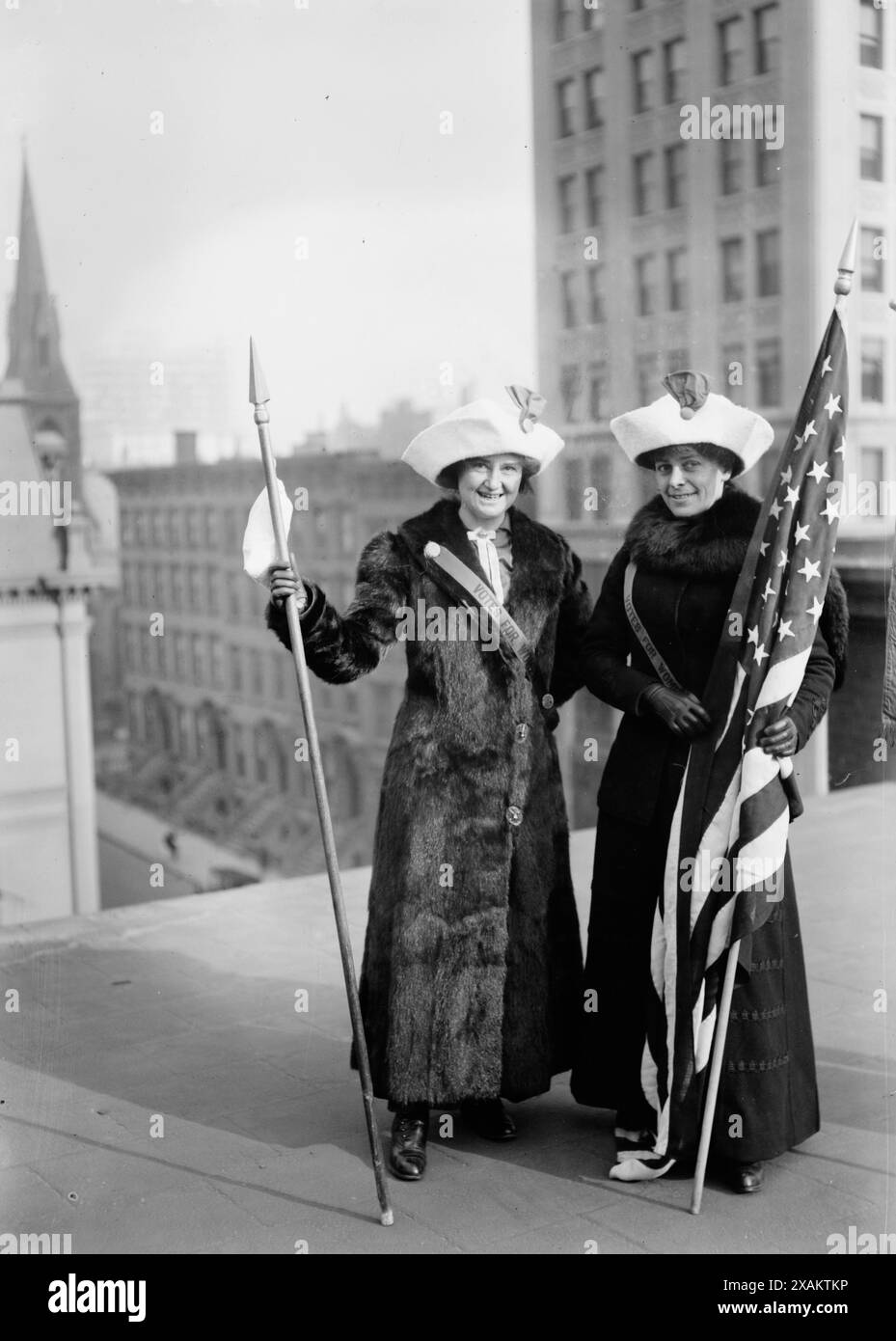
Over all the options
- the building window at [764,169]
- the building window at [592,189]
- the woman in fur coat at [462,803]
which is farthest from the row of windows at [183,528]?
the woman in fur coat at [462,803]

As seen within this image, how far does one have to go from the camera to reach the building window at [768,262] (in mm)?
30595

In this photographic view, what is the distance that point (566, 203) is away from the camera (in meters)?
31.8

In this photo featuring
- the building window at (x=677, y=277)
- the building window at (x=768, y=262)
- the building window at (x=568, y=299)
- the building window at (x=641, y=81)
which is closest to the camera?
the building window at (x=641, y=81)

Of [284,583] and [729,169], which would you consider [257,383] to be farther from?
[729,169]

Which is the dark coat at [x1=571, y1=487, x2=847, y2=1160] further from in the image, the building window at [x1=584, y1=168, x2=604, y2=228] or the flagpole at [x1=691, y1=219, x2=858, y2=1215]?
the building window at [x1=584, y1=168, x2=604, y2=228]

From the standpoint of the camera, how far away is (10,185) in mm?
4711

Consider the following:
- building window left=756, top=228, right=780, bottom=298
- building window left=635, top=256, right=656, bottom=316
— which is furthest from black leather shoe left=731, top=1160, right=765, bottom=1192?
building window left=635, top=256, right=656, bottom=316

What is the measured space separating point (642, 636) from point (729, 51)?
11516 millimetres

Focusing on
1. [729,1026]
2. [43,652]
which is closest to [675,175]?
[43,652]

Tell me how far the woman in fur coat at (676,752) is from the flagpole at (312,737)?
0.58 metres

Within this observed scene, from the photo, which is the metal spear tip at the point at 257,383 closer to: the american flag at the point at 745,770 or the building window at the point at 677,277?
the american flag at the point at 745,770
